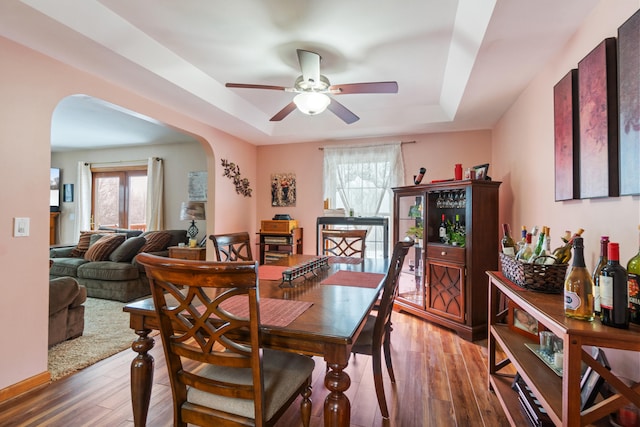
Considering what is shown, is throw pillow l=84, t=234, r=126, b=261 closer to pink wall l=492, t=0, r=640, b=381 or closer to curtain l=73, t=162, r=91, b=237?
curtain l=73, t=162, r=91, b=237

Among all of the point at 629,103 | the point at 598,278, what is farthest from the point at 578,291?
the point at 629,103

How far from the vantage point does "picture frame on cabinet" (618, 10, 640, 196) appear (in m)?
1.23

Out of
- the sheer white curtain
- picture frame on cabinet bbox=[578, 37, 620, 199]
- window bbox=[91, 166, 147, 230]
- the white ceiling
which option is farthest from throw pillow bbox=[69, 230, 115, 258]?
picture frame on cabinet bbox=[578, 37, 620, 199]

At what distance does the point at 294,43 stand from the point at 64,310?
2998 mm

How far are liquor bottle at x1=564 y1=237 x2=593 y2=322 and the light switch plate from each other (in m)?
3.00

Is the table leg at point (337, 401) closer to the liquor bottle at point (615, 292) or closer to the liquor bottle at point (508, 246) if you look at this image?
the liquor bottle at point (615, 292)

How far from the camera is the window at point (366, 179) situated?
14.0 ft

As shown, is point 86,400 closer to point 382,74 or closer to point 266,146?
point 382,74

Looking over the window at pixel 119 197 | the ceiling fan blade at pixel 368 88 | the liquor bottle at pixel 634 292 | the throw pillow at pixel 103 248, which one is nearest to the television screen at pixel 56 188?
the window at pixel 119 197

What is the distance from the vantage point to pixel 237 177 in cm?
437

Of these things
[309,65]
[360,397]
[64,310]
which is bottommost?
[360,397]

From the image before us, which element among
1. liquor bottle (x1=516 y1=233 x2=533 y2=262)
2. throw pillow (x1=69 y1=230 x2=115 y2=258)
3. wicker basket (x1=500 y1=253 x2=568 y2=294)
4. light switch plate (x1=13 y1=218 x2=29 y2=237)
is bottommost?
throw pillow (x1=69 y1=230 x2=115 y2=258)

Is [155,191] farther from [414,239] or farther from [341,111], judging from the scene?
[414,239]

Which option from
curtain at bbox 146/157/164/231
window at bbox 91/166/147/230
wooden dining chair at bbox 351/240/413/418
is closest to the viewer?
wooden dining chair at bbox 351/240/413/418
